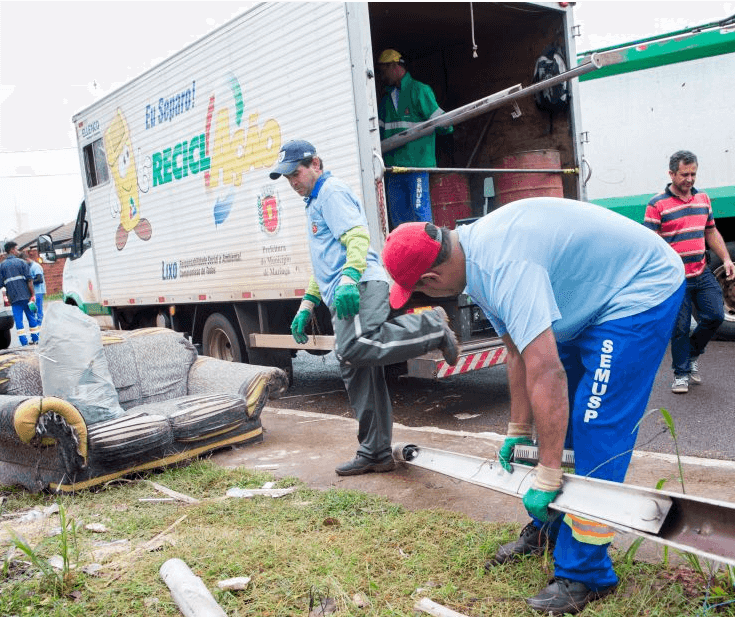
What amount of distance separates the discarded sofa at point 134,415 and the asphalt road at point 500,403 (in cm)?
130

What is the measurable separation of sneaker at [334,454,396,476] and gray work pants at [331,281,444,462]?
27 millimetres

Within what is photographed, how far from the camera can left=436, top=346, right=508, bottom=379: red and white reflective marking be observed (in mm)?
5317

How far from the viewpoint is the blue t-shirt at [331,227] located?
396cm

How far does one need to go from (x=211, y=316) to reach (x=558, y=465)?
595 centimetres

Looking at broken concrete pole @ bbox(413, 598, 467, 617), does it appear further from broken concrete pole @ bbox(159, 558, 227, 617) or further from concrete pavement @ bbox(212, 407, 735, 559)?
concrete pavement @ bbox(212, 407, 735, 559)

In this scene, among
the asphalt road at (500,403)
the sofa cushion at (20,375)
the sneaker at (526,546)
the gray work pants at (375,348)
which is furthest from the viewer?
the sofa cushion at (20,375)

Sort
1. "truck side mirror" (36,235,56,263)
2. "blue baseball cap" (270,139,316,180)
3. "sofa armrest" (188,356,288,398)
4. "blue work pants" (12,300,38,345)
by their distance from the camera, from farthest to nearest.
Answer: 1. "blue work pants" (12,300,38,345)
2. "truck side mirror" (36,235,56,263)
3. "sofa armrest" (188,356,288,398)
4. "blue baseball cap" (270,139,316,180)

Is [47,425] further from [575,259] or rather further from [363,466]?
[575,259]

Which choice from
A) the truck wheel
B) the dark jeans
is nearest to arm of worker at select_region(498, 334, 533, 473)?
the dark jeans

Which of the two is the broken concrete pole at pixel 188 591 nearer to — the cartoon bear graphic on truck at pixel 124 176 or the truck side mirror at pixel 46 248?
the cartoon bear graphic on truck at pixel 124 176

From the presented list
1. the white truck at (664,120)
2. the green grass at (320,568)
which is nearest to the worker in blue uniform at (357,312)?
the green grass at (320,568)

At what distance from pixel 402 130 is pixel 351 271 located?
2766 mm

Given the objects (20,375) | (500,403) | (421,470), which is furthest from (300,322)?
(500,403)

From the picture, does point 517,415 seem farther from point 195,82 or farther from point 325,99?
point 195,82
